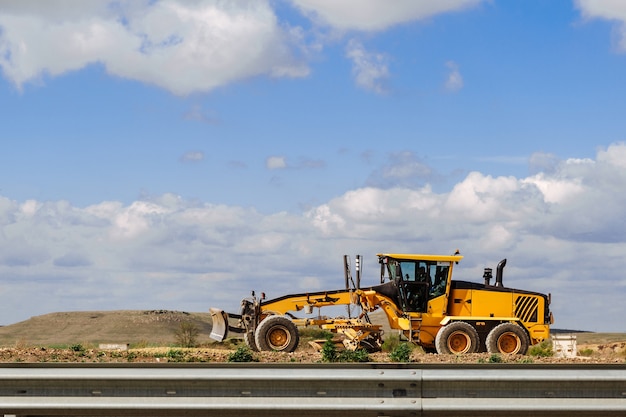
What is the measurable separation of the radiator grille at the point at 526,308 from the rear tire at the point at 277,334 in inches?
256

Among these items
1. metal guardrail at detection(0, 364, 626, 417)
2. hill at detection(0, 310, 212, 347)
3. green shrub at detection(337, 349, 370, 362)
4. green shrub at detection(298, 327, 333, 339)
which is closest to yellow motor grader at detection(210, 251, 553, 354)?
green shrub at detection(298, 327, 333, 339)

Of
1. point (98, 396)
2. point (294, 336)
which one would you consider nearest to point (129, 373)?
point (98, 396)

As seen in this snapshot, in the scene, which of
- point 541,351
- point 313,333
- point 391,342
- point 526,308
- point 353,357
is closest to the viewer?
point 353,357

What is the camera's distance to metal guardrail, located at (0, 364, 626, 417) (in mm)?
7703

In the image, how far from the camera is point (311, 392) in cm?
772

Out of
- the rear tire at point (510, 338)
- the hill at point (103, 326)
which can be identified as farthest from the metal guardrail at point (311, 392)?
the hill at point (103, 326)

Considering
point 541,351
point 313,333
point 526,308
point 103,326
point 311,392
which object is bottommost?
point 311,392

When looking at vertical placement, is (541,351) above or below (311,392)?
above

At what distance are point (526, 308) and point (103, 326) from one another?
39209 millimetres

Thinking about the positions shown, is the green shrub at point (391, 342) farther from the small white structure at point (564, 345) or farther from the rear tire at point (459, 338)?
the small white structure at point (564, 345)

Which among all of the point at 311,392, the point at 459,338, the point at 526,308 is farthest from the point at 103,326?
the point at 311,392

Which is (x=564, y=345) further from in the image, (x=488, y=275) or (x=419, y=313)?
(x=419, y=313)

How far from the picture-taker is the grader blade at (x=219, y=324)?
25531 millimetres

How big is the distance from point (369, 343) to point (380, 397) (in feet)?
56.9
